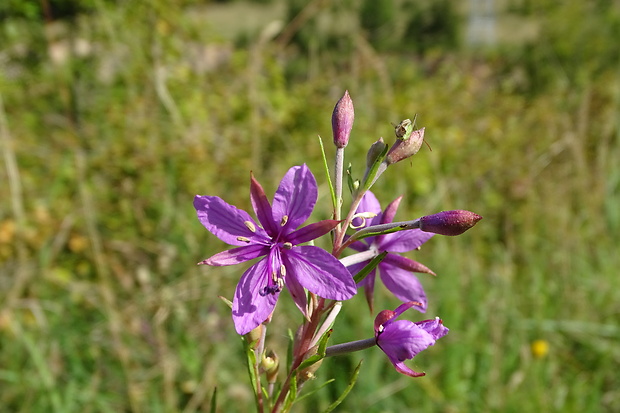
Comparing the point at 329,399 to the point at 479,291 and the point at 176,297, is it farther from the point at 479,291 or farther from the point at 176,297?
the point at 479,291

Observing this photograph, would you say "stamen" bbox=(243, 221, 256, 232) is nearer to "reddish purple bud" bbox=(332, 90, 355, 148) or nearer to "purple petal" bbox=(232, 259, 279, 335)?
"purple petal" bbox=(232, 259, 279, 335)

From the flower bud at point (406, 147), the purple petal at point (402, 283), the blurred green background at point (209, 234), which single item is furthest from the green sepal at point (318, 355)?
the blurred green background at point (209, 234)

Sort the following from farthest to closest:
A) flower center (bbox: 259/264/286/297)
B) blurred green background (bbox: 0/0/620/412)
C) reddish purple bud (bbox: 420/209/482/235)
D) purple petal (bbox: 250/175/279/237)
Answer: blurred green background (bbox: 0/0/620/412)
purple petal (bbox: 250/175/279/237)
flower center (bbox: 259/264/286/297)
reddish purple bud (bbox: 420/209/482/235)

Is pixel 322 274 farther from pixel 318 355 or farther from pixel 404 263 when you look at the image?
pixel 404 263

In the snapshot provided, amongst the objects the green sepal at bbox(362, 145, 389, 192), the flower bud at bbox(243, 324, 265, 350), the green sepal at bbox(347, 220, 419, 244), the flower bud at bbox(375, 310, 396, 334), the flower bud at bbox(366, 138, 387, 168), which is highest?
the flower bud at bbox(366, 138, 387, 168)

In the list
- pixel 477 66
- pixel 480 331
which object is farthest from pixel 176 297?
pixel 477 66

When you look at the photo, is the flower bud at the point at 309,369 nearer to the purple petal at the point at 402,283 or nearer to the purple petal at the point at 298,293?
the purple petal at the point at 298,293

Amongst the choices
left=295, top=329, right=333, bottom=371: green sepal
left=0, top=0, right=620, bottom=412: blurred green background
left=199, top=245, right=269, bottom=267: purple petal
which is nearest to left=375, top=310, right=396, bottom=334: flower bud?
left=295, top=329, right=333, bottom=371: green sepal
